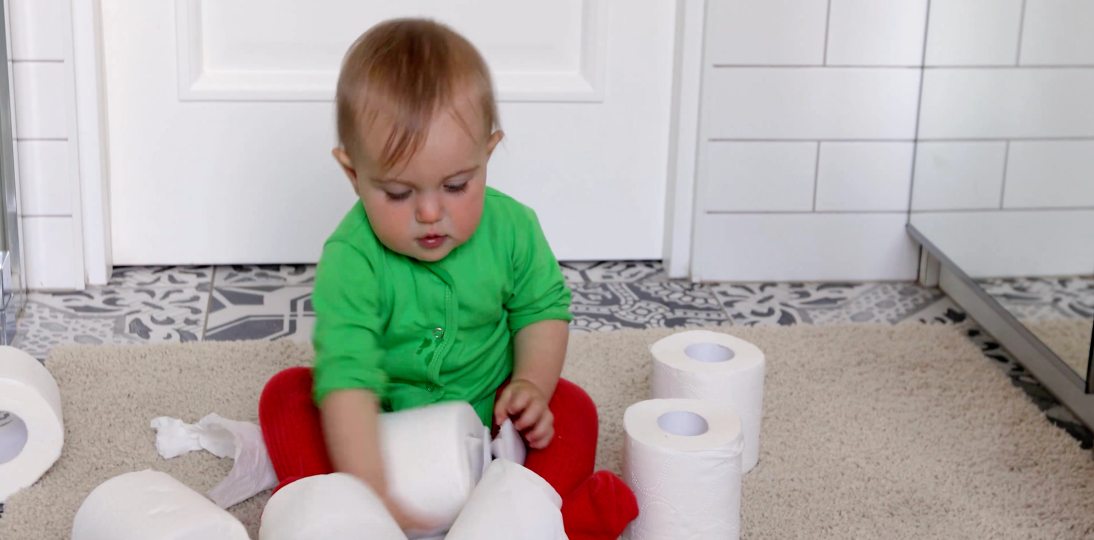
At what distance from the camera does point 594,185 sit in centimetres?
198

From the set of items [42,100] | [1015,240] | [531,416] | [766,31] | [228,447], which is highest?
[766,31]

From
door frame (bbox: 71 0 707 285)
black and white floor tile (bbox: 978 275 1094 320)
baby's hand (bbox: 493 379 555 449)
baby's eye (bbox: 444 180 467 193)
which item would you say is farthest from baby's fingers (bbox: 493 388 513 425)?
door frame (bbox: 71 0 707 285)

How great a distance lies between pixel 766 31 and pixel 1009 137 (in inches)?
16.2

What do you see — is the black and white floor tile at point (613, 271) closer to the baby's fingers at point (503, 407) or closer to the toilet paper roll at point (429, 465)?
the baby's fingers at point (503, 407)

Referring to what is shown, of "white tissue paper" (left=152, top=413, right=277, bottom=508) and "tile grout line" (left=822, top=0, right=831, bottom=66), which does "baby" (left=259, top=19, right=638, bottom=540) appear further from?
"tile grout line" (left=822, top=0, right=831, bottom=66)

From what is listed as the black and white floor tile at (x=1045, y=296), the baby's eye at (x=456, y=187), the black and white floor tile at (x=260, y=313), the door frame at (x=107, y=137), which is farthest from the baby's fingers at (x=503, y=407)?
the door frame at (x=107, y=137)

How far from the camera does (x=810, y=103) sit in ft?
6.29

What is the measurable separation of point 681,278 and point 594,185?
198 millimetres

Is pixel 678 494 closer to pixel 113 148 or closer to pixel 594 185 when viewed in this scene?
pixel 594 185

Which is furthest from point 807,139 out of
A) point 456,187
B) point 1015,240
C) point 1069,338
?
point 456,187

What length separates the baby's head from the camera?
1083 millimetres

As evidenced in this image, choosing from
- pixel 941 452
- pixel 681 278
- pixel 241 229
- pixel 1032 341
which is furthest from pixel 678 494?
pixel 241 229

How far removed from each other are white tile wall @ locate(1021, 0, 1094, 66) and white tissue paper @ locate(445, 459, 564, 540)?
80 cm

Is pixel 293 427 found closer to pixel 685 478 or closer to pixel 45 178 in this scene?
pixel 685 478
